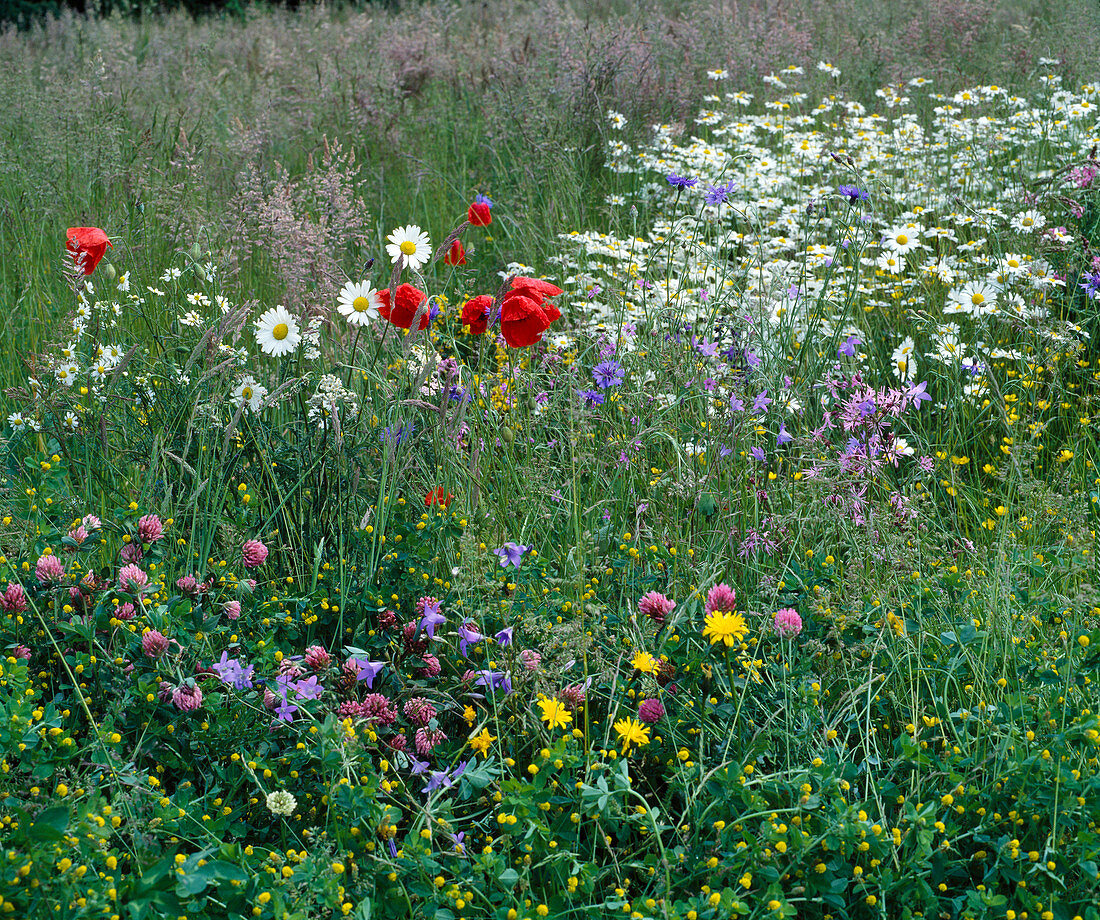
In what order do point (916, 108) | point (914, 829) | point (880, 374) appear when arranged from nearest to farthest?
point (914, 829)
point (880, 374)
point (916, 108)

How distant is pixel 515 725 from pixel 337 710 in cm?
32

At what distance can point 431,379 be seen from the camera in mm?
2301

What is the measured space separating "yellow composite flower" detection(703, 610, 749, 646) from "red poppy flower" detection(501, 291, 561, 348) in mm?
720

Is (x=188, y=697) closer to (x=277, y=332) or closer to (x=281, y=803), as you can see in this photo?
(x=281, y=803)

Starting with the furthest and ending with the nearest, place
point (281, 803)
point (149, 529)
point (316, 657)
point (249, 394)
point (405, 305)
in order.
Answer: point (249, 394) < point (405, 305) < point (149, 529) < point (316, 657) < point (281, 803)

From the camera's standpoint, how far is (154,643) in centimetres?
149

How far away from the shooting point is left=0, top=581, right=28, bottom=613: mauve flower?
1599 mm

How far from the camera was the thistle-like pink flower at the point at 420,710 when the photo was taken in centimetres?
156

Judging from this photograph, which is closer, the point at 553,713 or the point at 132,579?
the point at 553,713

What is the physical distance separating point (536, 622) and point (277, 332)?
0.84 metres

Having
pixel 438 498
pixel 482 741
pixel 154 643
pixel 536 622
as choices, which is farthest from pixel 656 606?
pixel 154 643

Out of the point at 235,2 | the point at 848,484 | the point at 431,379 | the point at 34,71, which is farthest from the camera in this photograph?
the point at 235,2

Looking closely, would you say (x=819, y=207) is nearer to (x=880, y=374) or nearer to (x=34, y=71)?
(x=880, y=374)

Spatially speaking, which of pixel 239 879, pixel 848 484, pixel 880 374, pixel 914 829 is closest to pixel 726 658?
pixel 914 829
